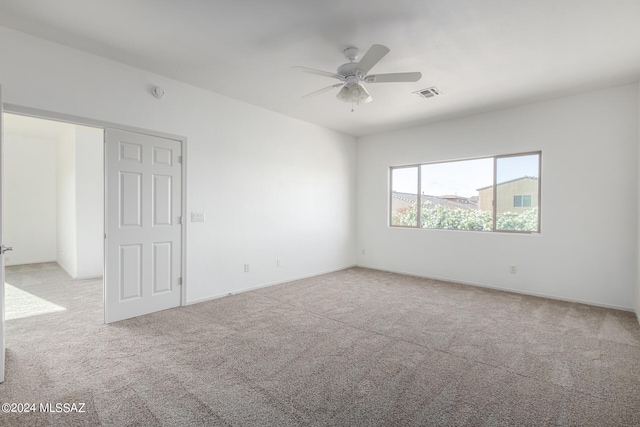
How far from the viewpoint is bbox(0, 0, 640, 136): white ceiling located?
2432 mm

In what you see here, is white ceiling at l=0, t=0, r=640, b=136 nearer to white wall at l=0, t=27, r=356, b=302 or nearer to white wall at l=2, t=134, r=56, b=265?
white wall at l=0, t=27, r=356, b=302

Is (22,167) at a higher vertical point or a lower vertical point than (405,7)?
lower

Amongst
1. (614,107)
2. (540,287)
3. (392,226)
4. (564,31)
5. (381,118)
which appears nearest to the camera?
(564,31)

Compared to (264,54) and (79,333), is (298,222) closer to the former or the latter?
(264,54)

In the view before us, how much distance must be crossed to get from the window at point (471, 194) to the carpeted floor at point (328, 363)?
1.45m

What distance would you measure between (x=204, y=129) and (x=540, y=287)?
Answer: 17.5 ft

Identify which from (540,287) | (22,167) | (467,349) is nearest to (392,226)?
→ (540,287)

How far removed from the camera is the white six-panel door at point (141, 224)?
3398 millimetres

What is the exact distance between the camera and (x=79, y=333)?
311cm

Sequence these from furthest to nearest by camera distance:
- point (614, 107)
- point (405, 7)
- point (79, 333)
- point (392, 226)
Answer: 1. point (392, 226)
2. point (614, 107)
3. point (79, 333)
4. point (405, 7)

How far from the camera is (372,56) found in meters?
2.61

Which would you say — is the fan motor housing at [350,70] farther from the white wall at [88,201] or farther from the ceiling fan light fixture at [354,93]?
the white wall at [88,201]

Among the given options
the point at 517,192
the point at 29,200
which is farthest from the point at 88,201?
the point at 517,192

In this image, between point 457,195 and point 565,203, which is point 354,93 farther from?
point 565,203
